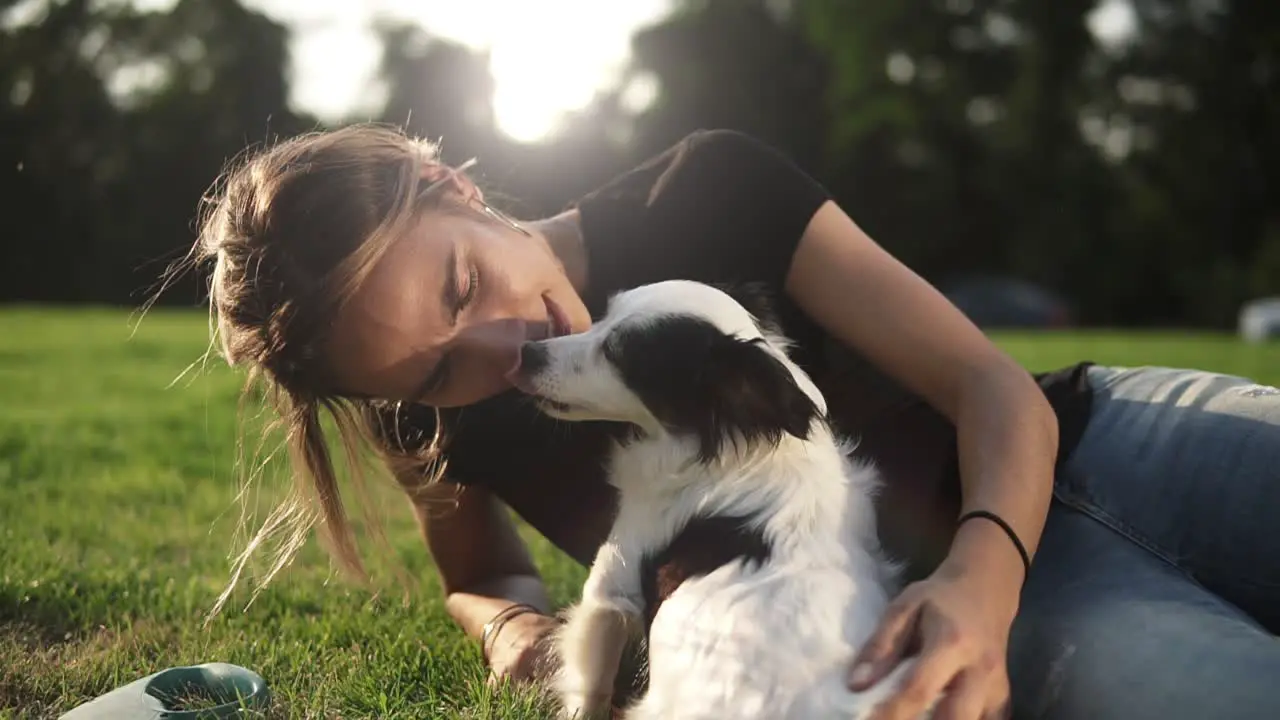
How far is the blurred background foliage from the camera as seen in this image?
27.0 meters

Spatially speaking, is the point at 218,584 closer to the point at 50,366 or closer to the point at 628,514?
the point at 628,514

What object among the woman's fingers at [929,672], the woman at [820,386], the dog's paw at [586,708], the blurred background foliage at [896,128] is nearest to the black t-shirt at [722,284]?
the woman at [820,386]

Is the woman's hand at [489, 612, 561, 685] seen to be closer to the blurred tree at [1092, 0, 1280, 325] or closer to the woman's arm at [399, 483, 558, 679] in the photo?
the woman's arm at [399, 483, 558, 679]

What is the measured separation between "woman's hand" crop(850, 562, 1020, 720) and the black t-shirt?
55cm

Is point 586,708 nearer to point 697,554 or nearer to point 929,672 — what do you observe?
point 697,554

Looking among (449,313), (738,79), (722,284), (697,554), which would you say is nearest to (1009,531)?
(697,554)

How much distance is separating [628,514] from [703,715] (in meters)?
0.50

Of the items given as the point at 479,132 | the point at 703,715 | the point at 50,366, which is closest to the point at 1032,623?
the point at 703,715

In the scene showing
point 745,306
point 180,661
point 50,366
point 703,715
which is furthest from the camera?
point 50,366

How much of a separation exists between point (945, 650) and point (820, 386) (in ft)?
3.20

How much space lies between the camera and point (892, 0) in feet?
109

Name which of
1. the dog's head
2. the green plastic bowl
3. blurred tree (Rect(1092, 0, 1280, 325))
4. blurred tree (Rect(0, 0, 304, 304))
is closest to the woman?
the dog's head

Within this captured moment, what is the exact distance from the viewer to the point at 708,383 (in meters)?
2.28

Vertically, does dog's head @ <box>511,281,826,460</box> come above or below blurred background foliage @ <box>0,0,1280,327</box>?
above
